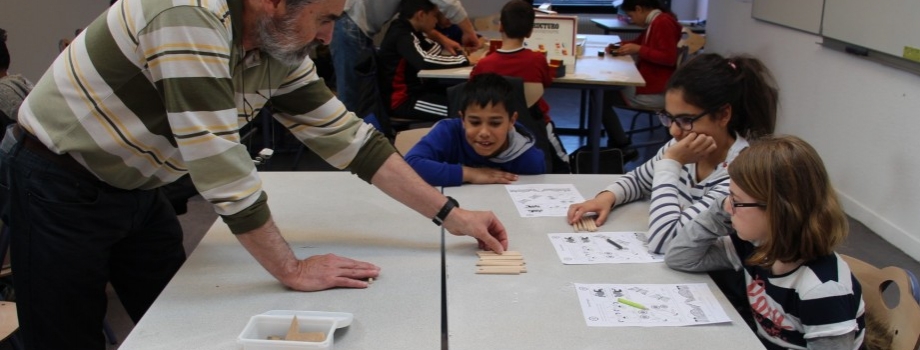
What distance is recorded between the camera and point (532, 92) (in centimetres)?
363

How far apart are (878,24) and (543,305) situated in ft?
9.79

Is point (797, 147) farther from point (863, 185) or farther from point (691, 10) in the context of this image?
point (691, 10)

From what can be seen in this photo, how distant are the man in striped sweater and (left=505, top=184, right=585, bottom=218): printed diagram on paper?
0.31 meters

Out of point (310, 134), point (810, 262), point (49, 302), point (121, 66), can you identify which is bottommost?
point (49, 302)

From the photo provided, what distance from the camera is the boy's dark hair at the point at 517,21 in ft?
12.7

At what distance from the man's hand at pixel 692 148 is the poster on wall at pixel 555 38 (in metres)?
2.39

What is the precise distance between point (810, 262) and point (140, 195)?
1.40 metres

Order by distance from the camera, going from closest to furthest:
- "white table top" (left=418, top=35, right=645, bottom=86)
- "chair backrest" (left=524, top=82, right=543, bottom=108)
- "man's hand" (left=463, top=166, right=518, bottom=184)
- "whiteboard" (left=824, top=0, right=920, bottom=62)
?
1. "man's hand" (left=463, top=166, right=518, bottom=184)
2. "whiteboard" (left=824, top=0, right=920, bottom=62)
3. "chair backrest" (left=524, top=82, right=543, bottom=108)
4. "white table top" (left=418, top=35, right=645, bottom=86)

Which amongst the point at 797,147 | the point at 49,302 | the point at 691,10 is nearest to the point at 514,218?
the point at 797,147

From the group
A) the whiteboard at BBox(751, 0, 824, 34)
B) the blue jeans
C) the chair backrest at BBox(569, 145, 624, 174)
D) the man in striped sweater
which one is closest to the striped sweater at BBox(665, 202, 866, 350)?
the man in striped sweater

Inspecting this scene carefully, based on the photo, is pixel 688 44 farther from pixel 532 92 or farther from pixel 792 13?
pixel 532 92

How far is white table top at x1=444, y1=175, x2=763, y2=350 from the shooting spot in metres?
1.33

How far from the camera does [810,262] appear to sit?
1443 millimetres

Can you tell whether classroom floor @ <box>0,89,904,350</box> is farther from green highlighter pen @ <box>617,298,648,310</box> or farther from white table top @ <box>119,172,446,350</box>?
green highlighter pen @ <box>617,298,648,310</box>
